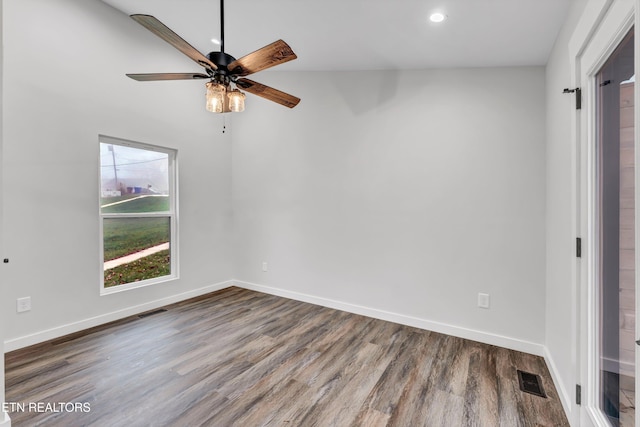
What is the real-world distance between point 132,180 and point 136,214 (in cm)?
42

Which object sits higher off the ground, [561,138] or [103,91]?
[103,91]

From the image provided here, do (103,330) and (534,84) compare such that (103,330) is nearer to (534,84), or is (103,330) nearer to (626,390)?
(626,390)

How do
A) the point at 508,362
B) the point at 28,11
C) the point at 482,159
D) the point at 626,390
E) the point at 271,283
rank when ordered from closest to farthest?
the point at 626,390
the point at 508,362
the point at 28,11
the point at 482,159
the point at 271,283

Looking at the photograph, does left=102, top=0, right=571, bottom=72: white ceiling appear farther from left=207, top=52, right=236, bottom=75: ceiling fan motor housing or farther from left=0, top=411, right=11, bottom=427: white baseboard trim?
left=0, top=411, right=11, bottom=427: white baseboard trim

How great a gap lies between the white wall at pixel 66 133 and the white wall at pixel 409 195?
1351mm

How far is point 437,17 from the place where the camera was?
7.38ft

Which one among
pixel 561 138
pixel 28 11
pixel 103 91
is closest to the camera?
pixel 561 138

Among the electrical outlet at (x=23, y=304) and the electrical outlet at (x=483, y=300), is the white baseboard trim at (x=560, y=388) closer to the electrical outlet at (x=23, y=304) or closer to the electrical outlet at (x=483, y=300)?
the electrical outlet at (x=483, y=300)

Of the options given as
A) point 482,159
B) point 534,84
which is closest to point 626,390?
point 482,159

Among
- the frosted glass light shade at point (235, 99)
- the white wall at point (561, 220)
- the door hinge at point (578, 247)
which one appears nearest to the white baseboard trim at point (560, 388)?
the white wall at point (561, 220)

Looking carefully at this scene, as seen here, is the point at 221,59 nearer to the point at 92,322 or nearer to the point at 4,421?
the point at 4,421

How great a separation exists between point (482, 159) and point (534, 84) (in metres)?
0.75

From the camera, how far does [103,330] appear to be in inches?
119

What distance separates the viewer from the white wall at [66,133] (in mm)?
2596
